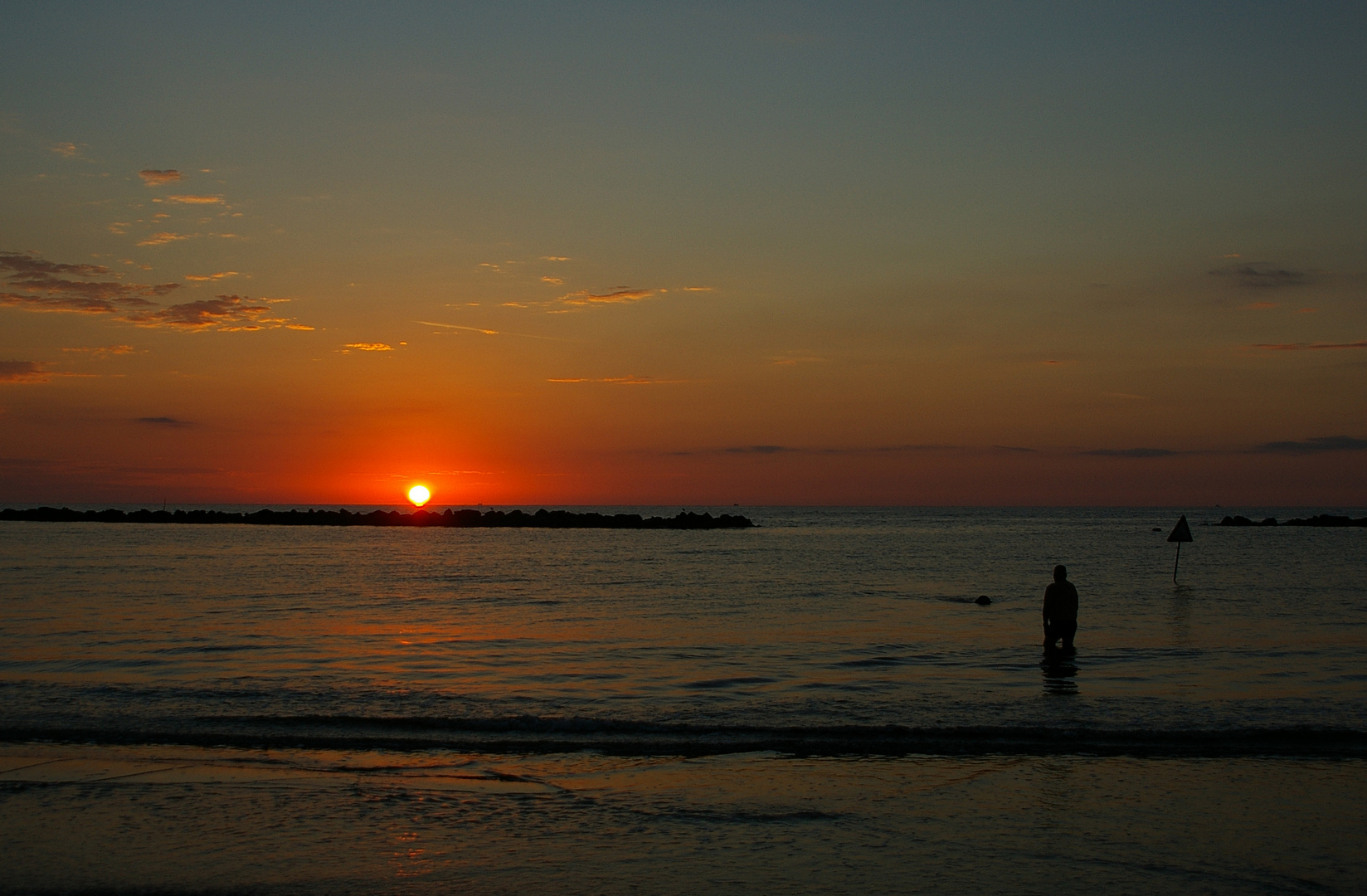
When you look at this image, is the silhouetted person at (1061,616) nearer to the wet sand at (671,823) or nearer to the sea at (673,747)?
the sea at (673,747)

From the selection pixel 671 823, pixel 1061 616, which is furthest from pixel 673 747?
pixel 1061 616

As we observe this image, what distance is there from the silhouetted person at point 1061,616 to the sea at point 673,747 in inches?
24.3

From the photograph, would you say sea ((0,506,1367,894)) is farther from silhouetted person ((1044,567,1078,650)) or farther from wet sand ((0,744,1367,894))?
silhouetted person ((1044,567,1078,650))

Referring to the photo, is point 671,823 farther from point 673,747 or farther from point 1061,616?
point 1061,616

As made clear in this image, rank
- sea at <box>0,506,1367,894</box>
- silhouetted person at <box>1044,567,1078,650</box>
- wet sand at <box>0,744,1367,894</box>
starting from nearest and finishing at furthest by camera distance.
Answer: wet sand at <box>0,744,1367,894</box> → sea at <box>0,506,1367,894</box> → silhouetted person at <box>1044,567,1078,650</box>

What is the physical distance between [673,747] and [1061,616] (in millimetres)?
11004

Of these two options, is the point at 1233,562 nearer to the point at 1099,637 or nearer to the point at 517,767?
the point at 1099,637

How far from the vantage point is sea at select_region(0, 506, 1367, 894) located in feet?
26.1

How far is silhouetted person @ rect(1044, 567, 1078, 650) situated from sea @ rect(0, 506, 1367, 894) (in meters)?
0.62

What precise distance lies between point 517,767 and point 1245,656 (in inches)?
653

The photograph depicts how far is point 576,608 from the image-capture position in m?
28.8

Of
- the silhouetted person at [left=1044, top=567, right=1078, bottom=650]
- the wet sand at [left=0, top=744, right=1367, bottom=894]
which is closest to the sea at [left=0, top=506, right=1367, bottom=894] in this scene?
the wet sand at [left=0, top=744, right=1367, bottom=894]

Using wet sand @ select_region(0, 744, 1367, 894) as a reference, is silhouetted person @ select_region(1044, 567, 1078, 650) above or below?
above

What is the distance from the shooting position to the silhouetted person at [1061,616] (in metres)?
19.9
